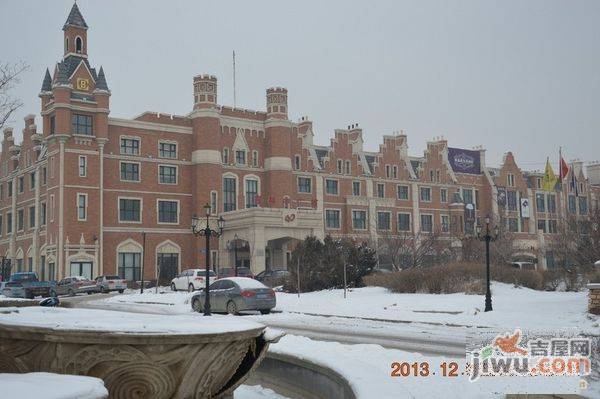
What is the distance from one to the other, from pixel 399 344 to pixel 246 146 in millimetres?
50640

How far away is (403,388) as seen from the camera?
834 cm

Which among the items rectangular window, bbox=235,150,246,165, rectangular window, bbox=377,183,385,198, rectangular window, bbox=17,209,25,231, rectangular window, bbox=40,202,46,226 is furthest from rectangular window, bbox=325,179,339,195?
rectangular window, bbox=17,209,25,231

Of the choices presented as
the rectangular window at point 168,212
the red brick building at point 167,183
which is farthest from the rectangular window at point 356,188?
the rectangular window at point 168,212

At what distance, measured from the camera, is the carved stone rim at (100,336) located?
770cm

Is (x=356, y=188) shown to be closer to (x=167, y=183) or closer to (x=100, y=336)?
(x=167, y=183)

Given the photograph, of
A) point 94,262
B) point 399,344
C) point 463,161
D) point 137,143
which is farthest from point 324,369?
point 463,161

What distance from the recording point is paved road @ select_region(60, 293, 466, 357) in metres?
15.4

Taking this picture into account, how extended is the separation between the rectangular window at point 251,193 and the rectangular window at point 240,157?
1879 millimetres

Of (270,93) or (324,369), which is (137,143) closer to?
(270,93)

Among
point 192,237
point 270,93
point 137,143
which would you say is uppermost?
point 270,93

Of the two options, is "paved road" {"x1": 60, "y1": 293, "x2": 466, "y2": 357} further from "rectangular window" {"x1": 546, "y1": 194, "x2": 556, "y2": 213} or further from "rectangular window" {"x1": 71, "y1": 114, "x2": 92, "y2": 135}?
"rectangular window" {"x1": 546, "y1": 194, "x2": 556, "y2": 213}

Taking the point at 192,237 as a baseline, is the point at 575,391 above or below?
below

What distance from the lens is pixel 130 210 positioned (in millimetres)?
59469

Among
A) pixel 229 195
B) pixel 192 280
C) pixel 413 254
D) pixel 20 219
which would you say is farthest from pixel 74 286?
pixel 413 254
